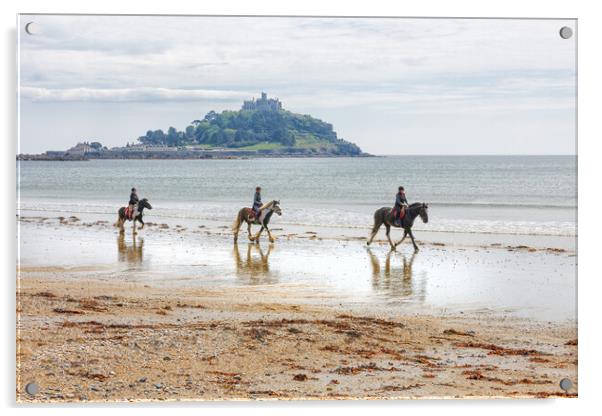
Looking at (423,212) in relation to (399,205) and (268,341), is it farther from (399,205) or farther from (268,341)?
(268,341)

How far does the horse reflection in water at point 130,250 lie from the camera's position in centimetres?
1320

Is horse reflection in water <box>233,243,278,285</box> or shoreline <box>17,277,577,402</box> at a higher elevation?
horse reflection in water <box>233,243,278,285</box>

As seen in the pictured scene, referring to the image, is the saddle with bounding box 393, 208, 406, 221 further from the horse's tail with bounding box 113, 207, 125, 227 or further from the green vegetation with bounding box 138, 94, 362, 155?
the green vegetation with bounding box 138, 94, 362, 155

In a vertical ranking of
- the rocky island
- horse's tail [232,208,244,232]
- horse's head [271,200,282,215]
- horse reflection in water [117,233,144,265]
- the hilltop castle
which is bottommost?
horse reflection in water [117,233,144,265]

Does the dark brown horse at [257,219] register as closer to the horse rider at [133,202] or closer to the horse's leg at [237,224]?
the horse's leg at [237,224]

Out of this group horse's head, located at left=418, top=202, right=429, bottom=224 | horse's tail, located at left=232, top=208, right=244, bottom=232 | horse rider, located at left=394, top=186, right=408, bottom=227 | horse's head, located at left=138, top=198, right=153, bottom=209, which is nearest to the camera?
horse's head, located at left=138, top=198, right=153, bottom=209

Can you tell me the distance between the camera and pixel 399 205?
15062mm

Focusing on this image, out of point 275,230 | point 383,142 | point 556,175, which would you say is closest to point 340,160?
point 383,142

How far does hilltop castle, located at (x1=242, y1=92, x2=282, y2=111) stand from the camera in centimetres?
1010

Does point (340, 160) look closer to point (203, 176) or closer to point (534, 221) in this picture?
point (203, 176)

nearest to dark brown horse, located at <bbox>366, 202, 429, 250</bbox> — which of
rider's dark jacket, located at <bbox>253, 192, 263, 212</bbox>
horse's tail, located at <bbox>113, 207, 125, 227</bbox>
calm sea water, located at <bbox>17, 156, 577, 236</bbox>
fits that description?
calm sea water, located at <bbox>17, 156, 577, 236</bbox>

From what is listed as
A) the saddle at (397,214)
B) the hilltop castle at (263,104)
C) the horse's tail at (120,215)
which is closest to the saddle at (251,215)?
the horse's tail at (120,215)

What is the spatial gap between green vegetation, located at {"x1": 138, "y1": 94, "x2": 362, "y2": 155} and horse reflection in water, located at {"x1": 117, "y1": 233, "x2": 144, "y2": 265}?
3211mm

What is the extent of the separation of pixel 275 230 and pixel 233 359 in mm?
5926
